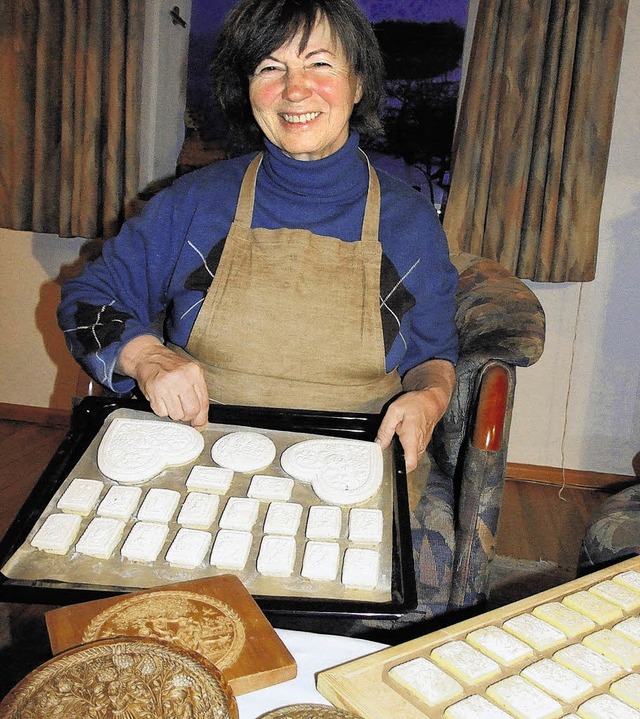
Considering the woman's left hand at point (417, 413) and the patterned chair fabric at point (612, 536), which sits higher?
the woman's left hand at point (417, 413)

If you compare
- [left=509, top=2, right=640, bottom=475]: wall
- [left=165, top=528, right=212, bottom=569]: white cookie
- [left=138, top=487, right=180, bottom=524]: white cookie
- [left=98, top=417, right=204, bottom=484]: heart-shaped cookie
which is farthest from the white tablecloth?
[left=509, top=2, right=640, bottom=475]: wall

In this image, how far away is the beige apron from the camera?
1577 mm

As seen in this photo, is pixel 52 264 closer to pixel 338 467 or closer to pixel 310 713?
pixel 338 467

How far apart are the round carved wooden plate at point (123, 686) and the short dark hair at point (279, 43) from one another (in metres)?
1.29

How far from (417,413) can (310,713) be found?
776 millimetres

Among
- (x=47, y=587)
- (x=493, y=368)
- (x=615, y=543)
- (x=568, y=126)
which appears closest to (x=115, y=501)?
(x=47, y=587)

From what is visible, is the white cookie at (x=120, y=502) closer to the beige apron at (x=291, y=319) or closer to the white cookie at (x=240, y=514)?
the white cookie at (x=240, y=514)

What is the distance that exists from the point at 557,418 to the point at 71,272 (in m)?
2.28

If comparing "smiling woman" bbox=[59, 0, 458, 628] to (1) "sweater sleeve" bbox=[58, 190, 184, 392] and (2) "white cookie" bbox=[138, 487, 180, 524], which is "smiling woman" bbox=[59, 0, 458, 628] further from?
(2) "white cookie" bbox=[138, 487, 180, 524]

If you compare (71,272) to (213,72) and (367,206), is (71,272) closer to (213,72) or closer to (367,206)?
Result: (213,72)

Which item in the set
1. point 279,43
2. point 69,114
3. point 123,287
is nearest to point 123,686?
point 123,287

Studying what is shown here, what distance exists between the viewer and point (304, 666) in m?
0.82

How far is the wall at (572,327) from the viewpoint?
2953 mm

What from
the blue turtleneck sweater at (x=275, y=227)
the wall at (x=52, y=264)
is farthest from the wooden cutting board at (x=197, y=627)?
A: the wall at (x=52, y=264)
